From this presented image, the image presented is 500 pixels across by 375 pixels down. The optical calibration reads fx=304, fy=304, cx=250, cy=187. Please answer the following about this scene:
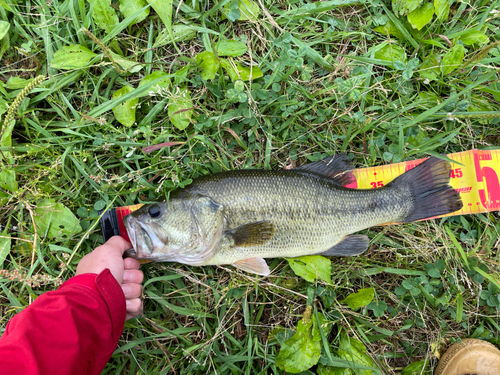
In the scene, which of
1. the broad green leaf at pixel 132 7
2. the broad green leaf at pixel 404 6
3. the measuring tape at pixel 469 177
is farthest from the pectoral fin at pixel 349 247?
the broad green leaf at pixel 132 7

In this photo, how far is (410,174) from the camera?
126 inches

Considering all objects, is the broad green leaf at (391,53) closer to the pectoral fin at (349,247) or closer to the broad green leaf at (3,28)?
the pectoral fin at (349,247)

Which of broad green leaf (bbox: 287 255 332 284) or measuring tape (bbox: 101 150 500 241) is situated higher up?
measuring tape (bbox: 101 150 500 241)

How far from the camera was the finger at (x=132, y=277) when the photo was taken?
2957 mm

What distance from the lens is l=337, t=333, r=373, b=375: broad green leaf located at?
3.09 m

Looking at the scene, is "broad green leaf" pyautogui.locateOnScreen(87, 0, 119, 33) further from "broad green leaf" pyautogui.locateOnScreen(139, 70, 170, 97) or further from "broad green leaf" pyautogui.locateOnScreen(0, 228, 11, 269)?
"broad green leaf" pyautogui.locateOnScreen(0, 228, 11, 269)

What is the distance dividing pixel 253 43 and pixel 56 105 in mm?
2277

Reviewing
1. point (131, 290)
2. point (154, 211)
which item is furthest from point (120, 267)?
point (154, 211)

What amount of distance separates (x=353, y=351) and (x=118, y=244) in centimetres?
260

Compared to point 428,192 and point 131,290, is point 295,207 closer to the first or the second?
point 428,192

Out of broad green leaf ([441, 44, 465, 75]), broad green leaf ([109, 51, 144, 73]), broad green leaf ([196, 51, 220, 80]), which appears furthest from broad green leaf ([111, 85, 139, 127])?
broad green leaf ([441, 44, 465, 75])

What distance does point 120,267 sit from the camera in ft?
9.33

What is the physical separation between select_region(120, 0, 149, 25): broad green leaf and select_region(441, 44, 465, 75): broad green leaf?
3.31m

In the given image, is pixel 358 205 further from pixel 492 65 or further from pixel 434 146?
pixel 492 65
